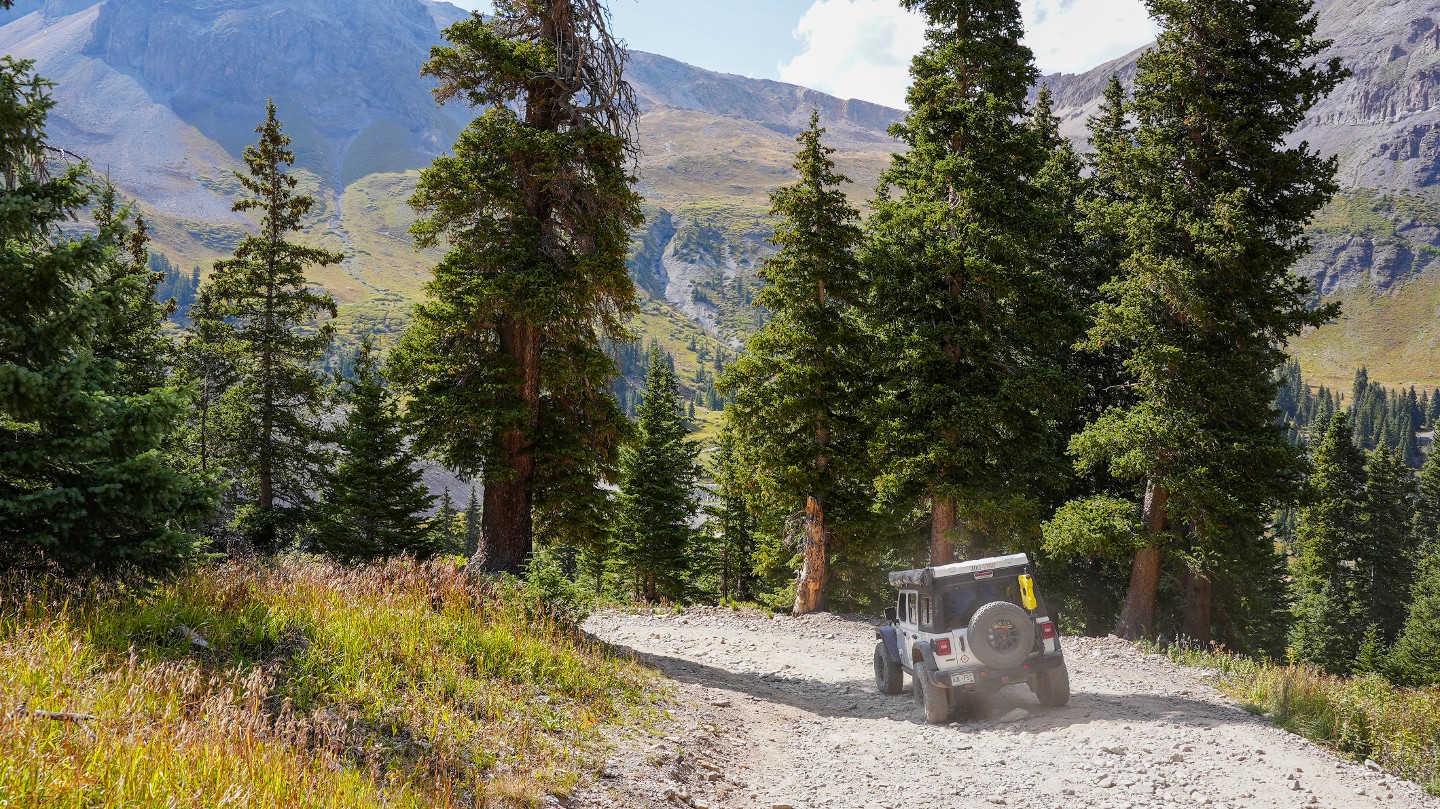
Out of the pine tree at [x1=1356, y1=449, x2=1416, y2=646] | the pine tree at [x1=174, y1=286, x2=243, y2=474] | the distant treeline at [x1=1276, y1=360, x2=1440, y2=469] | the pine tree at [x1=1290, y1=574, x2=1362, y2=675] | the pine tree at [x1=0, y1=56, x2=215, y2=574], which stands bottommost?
the pine tree at [x1=1290, y1=574, x2=1362, y2=675]

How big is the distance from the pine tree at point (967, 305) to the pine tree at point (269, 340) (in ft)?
63.2

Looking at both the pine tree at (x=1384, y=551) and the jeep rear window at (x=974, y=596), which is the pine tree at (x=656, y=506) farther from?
the pine tree at (x=1384, y=551)

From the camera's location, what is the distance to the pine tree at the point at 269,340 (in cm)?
2403

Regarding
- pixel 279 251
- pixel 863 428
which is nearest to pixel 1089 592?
pixel 863 428

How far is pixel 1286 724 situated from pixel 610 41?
14715 millimetres

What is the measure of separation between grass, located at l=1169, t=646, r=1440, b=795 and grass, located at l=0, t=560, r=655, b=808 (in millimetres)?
8358

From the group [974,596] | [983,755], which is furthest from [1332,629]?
[983,755]

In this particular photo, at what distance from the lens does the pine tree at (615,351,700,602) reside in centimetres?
3453

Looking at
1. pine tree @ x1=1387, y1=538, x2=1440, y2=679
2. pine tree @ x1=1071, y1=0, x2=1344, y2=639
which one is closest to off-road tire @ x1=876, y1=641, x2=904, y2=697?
pine tree @ x1=1071, y1=0, x2=1344, y2=639

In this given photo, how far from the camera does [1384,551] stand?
1673 inches

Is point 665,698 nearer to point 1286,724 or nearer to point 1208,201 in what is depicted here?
point 1286,724

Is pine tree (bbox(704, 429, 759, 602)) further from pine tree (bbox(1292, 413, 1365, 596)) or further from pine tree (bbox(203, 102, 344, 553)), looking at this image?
pine tree (bbox(1292, 413, 1365, 596))

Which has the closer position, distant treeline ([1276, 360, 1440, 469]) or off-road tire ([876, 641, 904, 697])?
off-road tire ([876, 641, 904, 697])

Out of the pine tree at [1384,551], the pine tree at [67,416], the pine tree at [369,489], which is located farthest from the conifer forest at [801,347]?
the pine tree at [1384,551]
